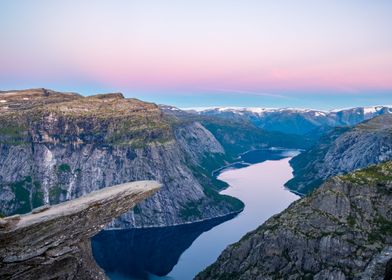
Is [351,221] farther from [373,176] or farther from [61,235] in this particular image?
[61,235]

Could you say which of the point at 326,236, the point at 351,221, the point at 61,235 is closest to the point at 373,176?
the point at 351,221

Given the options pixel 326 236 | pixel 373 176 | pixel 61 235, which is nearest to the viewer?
pixel 61 235

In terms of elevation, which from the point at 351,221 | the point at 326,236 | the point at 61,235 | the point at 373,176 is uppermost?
the point at 61,235

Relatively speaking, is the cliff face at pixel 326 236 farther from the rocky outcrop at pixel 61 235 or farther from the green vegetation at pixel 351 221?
the rocky outcrop at pixel 61 235

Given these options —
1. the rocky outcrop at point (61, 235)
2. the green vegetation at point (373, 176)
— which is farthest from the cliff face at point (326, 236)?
the rocky outcrop at point (61, 235)

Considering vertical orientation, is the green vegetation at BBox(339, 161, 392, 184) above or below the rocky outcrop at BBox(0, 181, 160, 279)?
below

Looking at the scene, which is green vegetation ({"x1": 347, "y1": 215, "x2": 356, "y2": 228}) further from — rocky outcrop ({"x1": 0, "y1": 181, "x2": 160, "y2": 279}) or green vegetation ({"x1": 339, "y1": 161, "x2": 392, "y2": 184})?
rocky outcrop ({"x1": 0, "y1": 181, "x2": 160, "y2": 279})

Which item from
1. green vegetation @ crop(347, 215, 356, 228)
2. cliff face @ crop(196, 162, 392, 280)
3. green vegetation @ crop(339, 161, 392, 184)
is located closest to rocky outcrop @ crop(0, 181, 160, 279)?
cliff face @ crop(196, 162, 392, 280)

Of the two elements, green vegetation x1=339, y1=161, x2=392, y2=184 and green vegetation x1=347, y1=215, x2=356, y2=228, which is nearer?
green vegetation x1=347, y1=215, x2=356, y2=228
